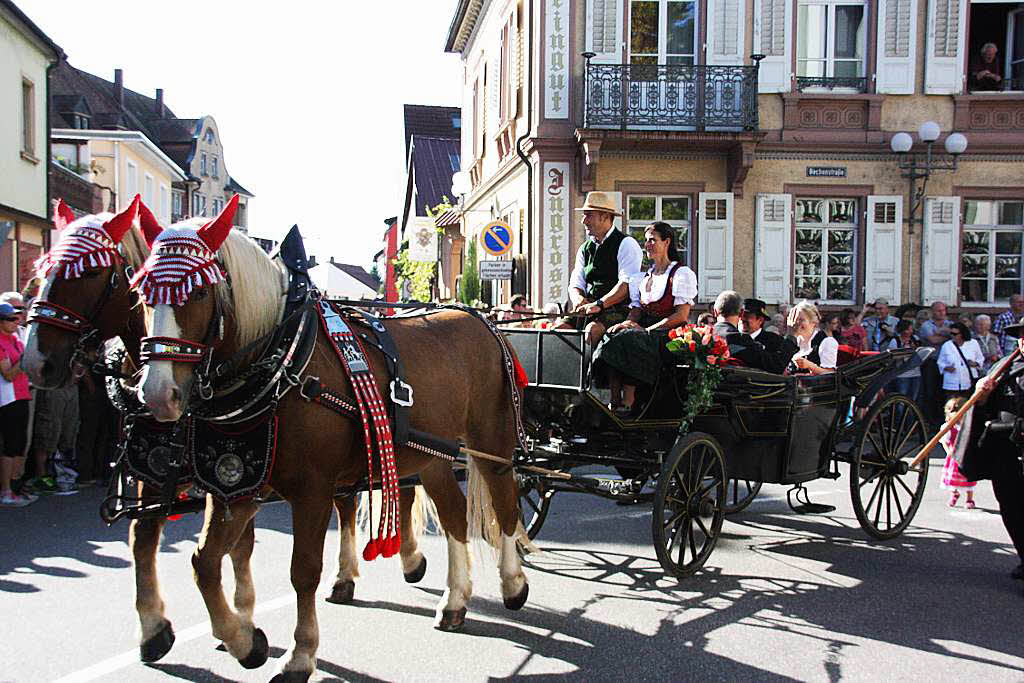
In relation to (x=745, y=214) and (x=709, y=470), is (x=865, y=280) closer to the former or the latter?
(x=745, y=214)

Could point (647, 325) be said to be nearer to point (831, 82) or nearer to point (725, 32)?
point (725, 32)

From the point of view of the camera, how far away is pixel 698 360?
244 inches

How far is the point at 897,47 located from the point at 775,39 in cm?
214

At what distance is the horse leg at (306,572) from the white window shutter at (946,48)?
1601cm

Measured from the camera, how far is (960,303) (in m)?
17.1

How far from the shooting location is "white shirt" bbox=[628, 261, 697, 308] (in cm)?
657

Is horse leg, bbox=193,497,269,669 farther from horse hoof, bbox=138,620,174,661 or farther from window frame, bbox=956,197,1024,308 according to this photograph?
window frame, bbox=956,197,1024,308

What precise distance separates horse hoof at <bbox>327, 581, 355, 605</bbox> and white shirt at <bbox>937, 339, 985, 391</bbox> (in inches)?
384

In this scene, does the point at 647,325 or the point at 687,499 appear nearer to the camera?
the point at 687,499

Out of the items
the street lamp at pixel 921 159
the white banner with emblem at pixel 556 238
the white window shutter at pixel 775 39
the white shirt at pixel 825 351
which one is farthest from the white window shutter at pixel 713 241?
the white shirt at pixel 825 351

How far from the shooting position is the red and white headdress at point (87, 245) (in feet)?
12.6

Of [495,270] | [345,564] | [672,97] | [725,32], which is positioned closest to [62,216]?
[345,564]

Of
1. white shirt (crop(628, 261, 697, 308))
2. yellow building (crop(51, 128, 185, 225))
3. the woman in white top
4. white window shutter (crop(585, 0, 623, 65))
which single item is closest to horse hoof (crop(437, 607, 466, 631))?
white shirt (crop(628, 261, 697, 308))

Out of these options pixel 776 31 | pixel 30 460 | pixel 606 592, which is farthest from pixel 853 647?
pixel 776 31
